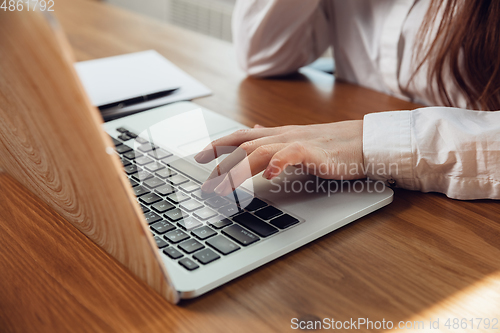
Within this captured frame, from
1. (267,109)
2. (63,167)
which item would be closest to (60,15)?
(267,109)

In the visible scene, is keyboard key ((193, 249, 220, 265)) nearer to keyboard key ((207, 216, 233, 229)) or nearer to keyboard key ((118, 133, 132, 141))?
keyboard key ((207, 216, 233, 229))

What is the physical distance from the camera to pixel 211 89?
851 mm

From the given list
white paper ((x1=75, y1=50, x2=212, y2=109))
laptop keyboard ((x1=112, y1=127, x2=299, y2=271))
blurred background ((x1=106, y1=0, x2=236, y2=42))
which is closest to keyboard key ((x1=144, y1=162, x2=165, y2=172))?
laptop keyboard ((x1=112, y1=127, x2=299, y2=271))

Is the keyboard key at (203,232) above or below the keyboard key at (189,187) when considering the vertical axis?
below

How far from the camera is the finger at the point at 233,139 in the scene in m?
0.52

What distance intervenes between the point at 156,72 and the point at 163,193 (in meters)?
0.46

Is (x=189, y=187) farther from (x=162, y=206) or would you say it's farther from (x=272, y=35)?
(x=272, y=35)

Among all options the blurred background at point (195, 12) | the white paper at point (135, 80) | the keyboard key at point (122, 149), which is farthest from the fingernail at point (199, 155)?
the blurred background at point (195, 12)

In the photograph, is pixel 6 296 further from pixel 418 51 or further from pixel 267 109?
pixel 418 51

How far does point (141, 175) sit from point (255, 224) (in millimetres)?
167

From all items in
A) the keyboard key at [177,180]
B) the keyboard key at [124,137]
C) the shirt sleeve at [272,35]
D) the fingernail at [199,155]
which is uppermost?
the shirt sleeve at [272,35]

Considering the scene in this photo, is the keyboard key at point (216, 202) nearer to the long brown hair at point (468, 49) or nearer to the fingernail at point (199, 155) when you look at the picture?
the fingernail at point (199, 155)

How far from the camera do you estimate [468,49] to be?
70 centimetres

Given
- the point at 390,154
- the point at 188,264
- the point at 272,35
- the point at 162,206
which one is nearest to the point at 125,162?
the point at 162,206
